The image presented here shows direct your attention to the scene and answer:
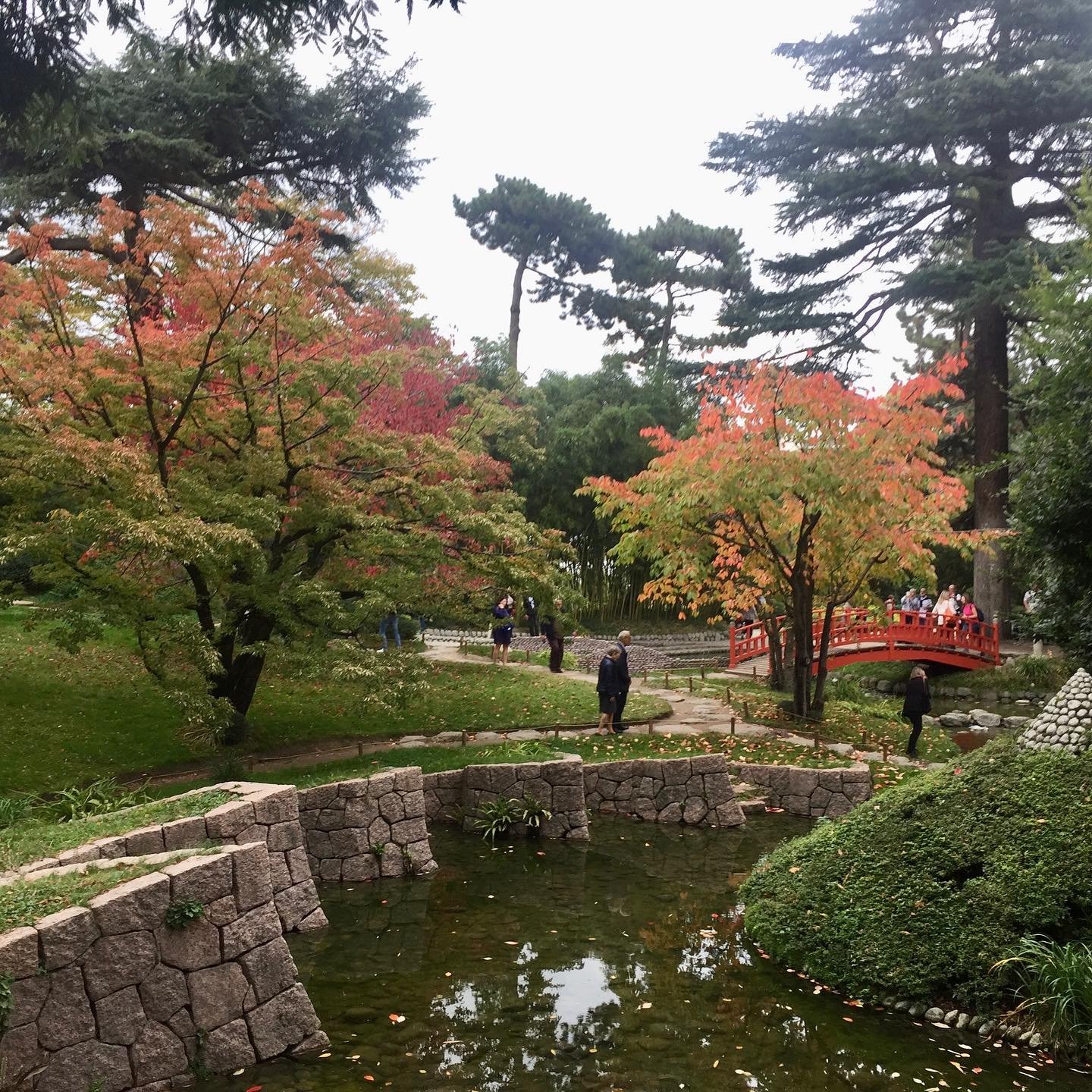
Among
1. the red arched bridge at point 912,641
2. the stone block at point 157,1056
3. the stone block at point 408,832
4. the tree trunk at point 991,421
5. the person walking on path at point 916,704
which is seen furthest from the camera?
the tree trunk at point 991,421

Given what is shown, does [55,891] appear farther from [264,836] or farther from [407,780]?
[407,780]

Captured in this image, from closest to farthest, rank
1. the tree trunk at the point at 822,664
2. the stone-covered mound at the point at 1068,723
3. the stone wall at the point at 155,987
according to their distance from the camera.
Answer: the stone wall at the point at 155,987 < the stone-covered mound at the point at 1068,723 < the tree trunk at the point at 822,664

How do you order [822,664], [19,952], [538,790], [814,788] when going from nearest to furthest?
[19,952] < [538,790] < [814,788] < [822,664]

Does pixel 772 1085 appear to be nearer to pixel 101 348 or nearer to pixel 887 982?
pixel 887 982

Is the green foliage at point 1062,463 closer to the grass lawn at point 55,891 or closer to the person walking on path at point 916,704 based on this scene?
the person walking on path at point 916,704

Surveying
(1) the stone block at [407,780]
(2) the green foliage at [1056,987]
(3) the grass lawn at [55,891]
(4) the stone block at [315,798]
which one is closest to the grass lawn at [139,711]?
(1) the stone block at [407,780]

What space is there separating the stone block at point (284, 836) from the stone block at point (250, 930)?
1986 mm

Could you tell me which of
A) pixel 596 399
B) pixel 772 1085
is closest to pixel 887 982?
pixel 772 1085

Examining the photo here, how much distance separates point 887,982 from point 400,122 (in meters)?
20.3

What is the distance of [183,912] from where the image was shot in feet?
16.6

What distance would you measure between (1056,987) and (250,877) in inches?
200

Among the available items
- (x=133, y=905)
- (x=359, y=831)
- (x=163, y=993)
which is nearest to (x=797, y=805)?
(x=359, y=831)

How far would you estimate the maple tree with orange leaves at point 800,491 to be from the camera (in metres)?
13.1

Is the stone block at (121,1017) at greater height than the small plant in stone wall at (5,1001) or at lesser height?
lesser
